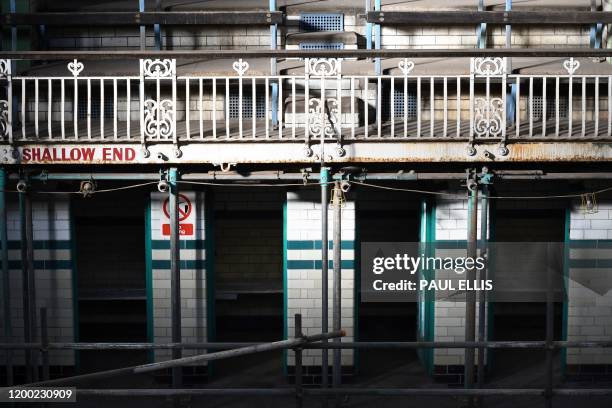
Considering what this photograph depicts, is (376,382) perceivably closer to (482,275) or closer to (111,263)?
(482,275)

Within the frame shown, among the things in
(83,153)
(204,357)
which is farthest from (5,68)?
(204,357)

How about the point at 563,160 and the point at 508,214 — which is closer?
the point at 563,160

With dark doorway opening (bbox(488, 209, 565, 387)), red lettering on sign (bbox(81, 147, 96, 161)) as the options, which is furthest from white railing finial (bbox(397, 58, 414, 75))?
dark doorway opening (bbox(488, 209, 565, 387))

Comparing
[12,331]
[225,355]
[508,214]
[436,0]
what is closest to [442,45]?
[436,0]

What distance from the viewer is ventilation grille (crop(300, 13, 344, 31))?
492 inches

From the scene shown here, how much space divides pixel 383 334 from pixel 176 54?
6983mm

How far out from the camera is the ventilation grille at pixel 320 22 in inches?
492

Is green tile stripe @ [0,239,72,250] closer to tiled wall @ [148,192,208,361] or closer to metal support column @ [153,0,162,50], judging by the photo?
tiled wall @ [148,192,208,361]

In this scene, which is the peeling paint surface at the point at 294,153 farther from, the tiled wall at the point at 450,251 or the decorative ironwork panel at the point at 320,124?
the tiled wall at the point at 450,251

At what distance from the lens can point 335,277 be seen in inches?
390

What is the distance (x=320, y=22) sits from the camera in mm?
12500

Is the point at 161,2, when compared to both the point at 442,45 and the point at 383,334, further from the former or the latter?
the point at 383,334

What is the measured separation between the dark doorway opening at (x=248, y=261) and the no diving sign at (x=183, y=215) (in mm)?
2543

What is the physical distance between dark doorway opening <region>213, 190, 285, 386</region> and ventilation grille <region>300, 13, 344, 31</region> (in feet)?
10.2
